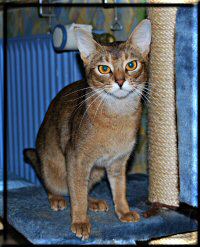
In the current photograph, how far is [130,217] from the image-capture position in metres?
1.71

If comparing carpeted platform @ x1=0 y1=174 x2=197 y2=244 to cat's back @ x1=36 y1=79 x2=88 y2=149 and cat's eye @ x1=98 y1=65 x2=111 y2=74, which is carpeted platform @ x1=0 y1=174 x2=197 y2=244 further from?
cat's eye @ x1=98 y1=65 x2=111 y2=74

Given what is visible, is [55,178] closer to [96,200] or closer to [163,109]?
[96,200]

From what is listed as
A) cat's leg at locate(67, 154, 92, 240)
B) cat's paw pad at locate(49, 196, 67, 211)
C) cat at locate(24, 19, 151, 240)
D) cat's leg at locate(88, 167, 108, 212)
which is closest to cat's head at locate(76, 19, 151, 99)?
cat at locate(24, 19, 151, 240)

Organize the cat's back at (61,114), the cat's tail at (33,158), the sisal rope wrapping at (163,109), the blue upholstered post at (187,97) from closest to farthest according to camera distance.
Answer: the blue upholstered post at (187,97) < the sisal rope wrapping at (163,109) < the cat's back at (61,114) < the cat's tail at (33,158)

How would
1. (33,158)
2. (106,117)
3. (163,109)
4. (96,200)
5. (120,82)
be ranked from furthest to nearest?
(33,158), (96,200), (163,109), (106,117), (120,82)

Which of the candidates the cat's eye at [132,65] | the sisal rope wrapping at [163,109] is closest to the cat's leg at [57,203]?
the sisal rope wrapping at [163,109]

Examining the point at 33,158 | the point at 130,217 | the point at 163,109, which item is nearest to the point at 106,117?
the point at 163,109

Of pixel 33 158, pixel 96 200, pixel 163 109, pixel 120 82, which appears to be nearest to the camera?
pixel 120 82

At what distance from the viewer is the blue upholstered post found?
1502mm

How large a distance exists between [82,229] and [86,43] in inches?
25.4

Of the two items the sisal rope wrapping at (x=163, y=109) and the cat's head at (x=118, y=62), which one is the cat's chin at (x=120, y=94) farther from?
the sisal rope wrapping at (x=163, y=109)

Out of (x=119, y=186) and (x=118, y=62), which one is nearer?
(x=118, y=62)

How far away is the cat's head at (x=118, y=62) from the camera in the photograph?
1.58 m

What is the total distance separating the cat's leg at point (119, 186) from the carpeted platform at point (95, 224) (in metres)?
0.04
